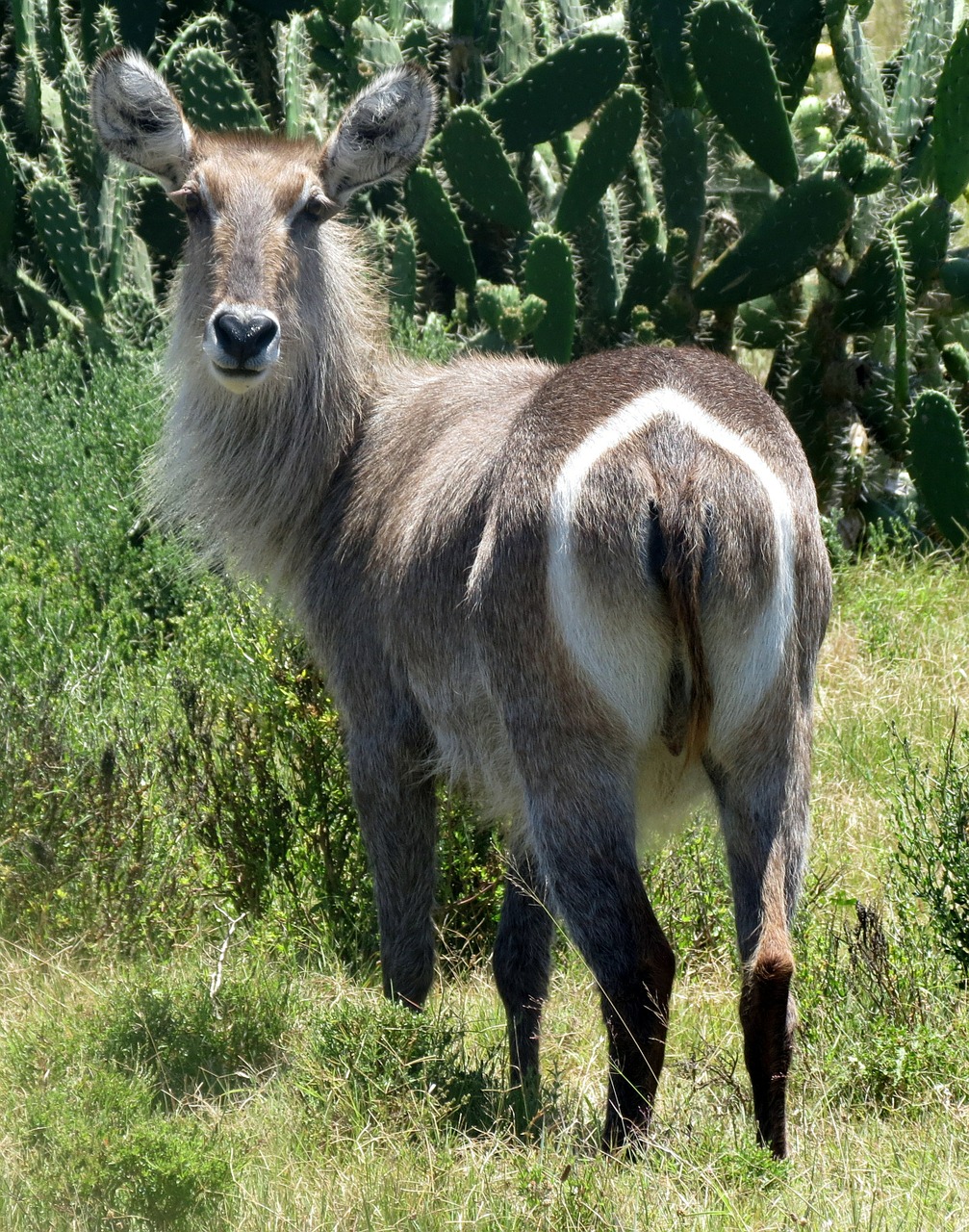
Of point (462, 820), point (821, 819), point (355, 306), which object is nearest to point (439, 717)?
point (462, 820)

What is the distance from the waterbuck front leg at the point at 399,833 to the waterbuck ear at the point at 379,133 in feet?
5.57

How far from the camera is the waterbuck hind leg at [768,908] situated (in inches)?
113

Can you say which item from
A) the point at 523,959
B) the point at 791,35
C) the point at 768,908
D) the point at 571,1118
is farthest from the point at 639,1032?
the point at 791,35

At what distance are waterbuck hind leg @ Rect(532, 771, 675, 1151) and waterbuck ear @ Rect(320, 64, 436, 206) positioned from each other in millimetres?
2284

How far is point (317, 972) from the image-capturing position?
14.0ft

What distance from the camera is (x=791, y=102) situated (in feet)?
23.9

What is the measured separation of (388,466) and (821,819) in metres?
2.03

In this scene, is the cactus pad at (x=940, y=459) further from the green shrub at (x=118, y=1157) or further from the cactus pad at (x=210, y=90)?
the green shrub at (x=118, y=1157)

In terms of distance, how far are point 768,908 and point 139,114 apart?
10.0 ft

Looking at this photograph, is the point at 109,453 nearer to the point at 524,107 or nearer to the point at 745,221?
the point at 524,107

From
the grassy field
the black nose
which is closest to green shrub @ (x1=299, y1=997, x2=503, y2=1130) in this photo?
the grassy field

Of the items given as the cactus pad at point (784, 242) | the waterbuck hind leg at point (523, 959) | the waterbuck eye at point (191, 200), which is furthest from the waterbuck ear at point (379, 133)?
the cactus pad at point (784, 242)

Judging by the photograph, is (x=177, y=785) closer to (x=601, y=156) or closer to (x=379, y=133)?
(x=379, y=133)

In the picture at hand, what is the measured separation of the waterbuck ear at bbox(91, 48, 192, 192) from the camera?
4258mm
